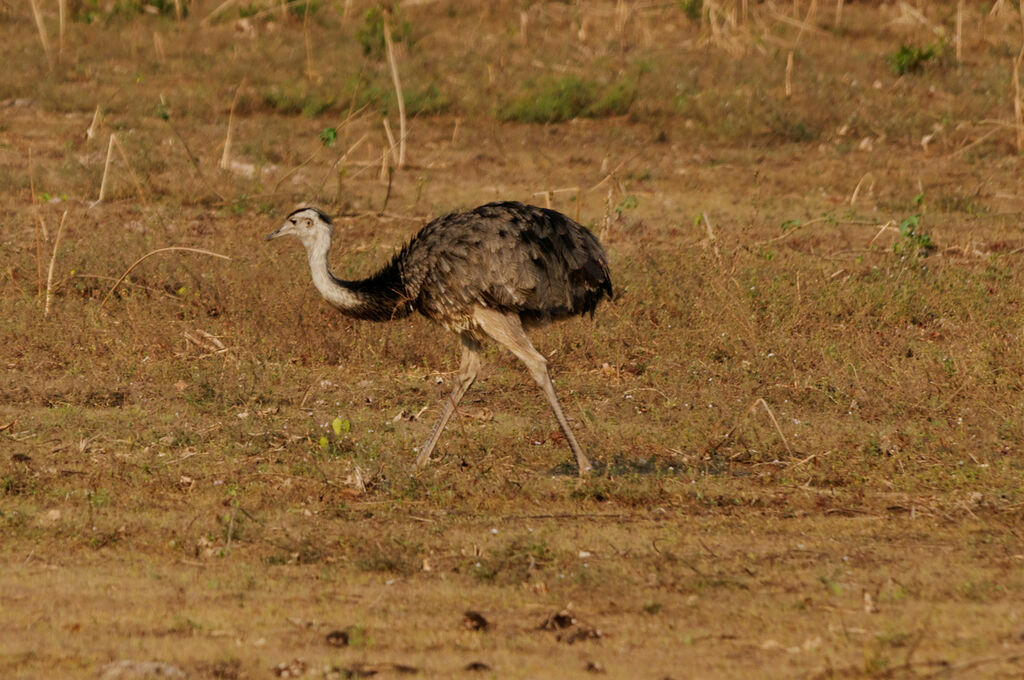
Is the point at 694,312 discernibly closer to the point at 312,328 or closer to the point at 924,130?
the point at 312,328

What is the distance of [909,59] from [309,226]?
10.3 meters

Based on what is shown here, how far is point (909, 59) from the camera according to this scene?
15.3m

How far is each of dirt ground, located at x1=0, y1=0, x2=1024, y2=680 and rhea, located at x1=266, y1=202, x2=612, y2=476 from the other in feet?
1.67

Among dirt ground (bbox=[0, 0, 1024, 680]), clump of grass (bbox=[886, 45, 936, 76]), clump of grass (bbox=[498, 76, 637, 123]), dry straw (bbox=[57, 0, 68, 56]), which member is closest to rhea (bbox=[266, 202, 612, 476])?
dirt ground (bbox=[0, 0, 1024, 680])

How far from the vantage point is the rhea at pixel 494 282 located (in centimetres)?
644

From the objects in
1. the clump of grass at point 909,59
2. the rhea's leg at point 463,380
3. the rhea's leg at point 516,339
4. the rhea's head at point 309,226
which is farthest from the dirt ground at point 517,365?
the rhea's head at point 309,226

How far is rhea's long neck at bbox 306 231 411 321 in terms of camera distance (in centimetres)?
680

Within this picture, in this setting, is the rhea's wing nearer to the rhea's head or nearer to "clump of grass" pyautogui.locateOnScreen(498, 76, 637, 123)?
the rhea's head

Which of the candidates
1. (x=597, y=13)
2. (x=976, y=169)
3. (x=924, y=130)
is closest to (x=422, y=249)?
(x=976, y=169)

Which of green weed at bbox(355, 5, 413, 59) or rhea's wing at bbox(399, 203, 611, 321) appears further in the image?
green weed at bbox(355, 5, 413, 59)

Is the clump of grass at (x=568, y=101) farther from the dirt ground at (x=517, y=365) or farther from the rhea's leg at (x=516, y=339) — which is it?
the rhea's leg at (x=516, y=339)

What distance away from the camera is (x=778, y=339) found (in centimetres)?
827

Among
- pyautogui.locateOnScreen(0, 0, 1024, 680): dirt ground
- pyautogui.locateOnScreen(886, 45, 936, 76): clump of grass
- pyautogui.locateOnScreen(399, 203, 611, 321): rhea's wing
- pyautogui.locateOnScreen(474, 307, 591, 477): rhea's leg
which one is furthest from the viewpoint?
pyautogui.locateOnScreen(886, 45, 936, 76): clump of grass

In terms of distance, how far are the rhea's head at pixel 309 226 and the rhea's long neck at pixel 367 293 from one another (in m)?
0.10
